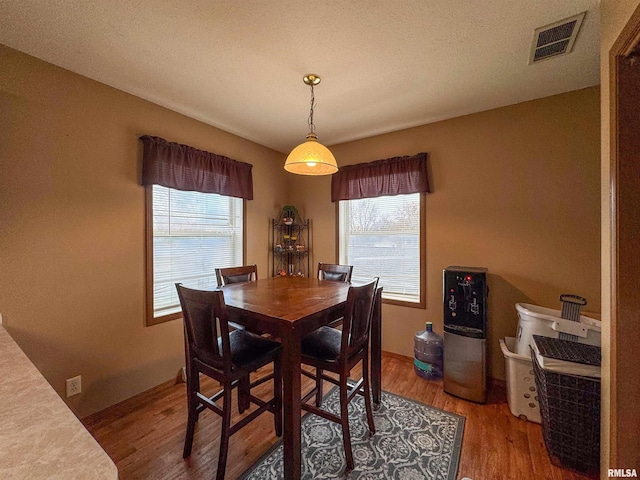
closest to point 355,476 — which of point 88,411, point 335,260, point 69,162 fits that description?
point 88,411

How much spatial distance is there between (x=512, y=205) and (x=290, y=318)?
2203 mm

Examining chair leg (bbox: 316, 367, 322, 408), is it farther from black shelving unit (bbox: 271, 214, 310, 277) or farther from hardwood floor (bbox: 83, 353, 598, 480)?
black shelving unit (bbox: 271, 214, 310, 277)

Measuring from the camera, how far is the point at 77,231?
1.91m

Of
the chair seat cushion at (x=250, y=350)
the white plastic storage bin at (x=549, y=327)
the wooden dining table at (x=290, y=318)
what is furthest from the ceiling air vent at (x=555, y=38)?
the chair seat cushion at (x=250, y=350)

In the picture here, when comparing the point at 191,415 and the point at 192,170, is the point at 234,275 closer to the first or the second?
the point at 192,170

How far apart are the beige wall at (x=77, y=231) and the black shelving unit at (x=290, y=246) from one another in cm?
145

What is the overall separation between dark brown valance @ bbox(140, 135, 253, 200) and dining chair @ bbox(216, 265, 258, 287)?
0.84 meters

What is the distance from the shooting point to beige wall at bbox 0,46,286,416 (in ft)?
5.50

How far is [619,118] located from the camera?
1159 millimetres

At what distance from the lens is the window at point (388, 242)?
287cm

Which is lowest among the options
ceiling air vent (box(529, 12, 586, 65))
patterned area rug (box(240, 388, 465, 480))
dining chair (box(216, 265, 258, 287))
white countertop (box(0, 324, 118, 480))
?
patterned area rug (box(240, 388, 465, 480))

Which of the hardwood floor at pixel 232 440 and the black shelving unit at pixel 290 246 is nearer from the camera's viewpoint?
the hardwood floor at pixel 232 440

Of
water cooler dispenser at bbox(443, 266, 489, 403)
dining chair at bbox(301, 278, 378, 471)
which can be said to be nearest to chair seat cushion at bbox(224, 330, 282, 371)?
dining chair at bbox(301, 278, 378, 471)

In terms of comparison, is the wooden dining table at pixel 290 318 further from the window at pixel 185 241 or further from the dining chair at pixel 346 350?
the window at pixel 185 241
